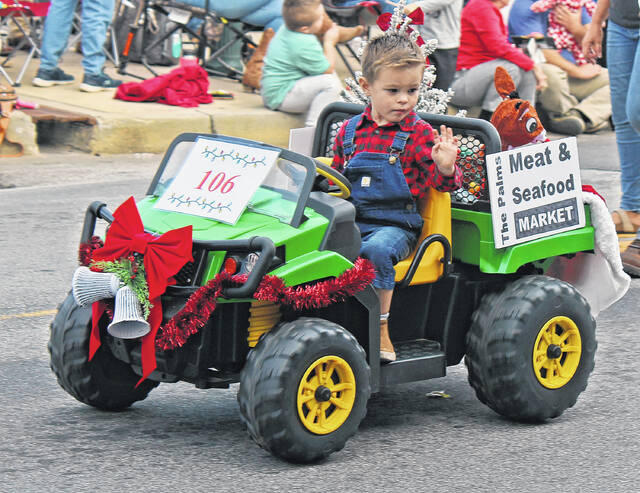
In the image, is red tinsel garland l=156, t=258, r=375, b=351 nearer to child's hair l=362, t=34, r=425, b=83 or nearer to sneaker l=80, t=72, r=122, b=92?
child's hair l=362, t=34, r=425, b=83

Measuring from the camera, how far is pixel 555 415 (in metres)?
4.31

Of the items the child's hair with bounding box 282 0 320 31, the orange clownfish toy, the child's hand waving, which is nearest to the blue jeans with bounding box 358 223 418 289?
the child's hand waving

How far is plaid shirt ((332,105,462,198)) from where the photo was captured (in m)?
4.09

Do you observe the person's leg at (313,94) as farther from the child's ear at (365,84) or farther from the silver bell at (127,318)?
the silver bell at (127,318)

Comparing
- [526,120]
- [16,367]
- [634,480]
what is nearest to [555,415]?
[634,480]

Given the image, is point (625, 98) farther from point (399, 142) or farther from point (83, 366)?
point (83, 366)

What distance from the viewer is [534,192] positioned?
4.34 m

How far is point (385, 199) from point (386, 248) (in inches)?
8.9

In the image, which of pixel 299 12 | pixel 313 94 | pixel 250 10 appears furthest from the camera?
pixel 250 10

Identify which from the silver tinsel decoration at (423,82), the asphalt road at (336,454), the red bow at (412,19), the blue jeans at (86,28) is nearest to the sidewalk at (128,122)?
the blue jeans at (86,28)

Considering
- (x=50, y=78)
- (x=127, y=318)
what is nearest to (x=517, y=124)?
(x=127, y=318)

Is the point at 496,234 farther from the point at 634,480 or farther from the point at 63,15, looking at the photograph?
the point at 63,15

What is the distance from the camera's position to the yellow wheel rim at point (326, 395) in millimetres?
3693

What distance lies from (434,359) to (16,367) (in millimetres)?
1852
